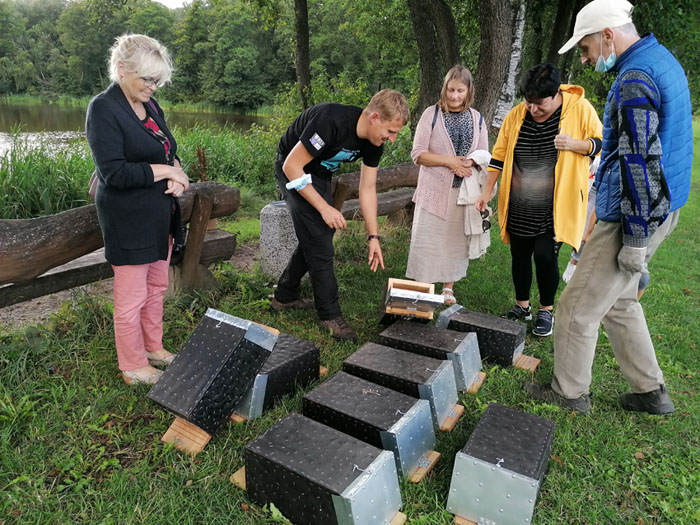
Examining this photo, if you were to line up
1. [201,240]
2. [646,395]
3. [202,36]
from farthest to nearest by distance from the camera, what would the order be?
[202,36] → [201,240] → [646,395]

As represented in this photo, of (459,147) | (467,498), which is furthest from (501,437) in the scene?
(459,147)

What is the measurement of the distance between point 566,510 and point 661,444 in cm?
85

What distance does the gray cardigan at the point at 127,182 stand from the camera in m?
2.49

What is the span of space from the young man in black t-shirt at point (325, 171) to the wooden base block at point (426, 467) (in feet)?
4.39

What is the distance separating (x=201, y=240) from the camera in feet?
12.8

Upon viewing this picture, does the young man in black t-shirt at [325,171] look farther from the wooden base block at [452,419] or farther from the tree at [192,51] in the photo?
the tree at [192,51]

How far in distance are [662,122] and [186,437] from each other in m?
2.86

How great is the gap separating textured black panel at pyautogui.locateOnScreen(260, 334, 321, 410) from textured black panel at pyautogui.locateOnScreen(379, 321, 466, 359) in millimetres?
513

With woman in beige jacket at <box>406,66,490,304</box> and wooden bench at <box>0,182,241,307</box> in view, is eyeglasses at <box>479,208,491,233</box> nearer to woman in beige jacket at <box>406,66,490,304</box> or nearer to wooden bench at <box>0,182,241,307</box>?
woman in beige jacket at <box>406,66,490,304</box>

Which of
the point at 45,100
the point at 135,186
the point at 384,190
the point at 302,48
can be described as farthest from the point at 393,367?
the point at 45,100

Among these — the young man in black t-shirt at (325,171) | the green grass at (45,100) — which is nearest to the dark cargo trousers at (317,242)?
the young man in black t-shirt at (325,171)

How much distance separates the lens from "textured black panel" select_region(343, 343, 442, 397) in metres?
2.75

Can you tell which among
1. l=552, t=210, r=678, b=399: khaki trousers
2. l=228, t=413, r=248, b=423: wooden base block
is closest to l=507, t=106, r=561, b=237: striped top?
l=552, t=210, r=678, b=399: khaki trousers

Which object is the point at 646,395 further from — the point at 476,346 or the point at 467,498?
the point at 467,498
